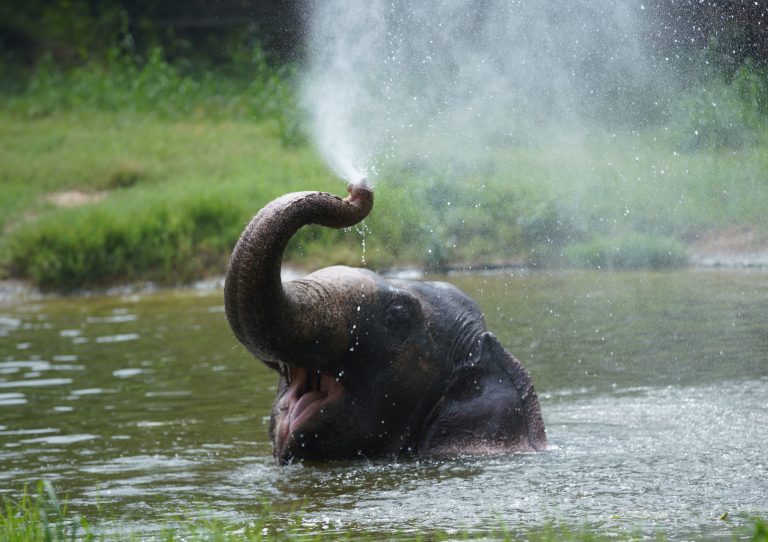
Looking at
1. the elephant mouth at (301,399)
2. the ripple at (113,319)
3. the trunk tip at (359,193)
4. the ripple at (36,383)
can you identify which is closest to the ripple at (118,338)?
the ripple at (113,319)

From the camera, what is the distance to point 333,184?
1770cm

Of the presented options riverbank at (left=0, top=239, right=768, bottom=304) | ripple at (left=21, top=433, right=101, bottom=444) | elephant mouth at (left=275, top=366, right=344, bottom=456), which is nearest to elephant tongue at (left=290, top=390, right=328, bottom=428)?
elephant mouth at (left=275, top=366, right=344, bottom=456)

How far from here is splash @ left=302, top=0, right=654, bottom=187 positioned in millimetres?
10242

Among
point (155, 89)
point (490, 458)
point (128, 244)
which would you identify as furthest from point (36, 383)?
point (155, 89)

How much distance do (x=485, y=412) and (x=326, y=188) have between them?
35.9ft

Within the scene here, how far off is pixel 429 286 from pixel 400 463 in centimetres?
100

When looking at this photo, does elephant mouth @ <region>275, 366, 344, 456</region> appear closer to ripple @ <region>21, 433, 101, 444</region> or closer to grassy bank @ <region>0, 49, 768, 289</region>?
ripple @ <region>21, 433, 101, 444</region>

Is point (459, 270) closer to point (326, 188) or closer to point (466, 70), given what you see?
point (326, 188)

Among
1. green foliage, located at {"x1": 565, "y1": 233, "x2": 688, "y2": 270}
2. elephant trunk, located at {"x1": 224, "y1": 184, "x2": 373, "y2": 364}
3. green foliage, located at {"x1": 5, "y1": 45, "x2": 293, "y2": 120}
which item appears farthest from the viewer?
green foliage, located at {"x1": 5, "y1": 45, "x2": 293, "y2": 120}

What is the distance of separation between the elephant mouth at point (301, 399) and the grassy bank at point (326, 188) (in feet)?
23.1

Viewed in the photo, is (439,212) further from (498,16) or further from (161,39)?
(161,39)

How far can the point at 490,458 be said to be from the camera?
280 inches

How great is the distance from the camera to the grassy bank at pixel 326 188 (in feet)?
51.7

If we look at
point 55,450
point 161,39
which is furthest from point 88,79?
point 55,450
